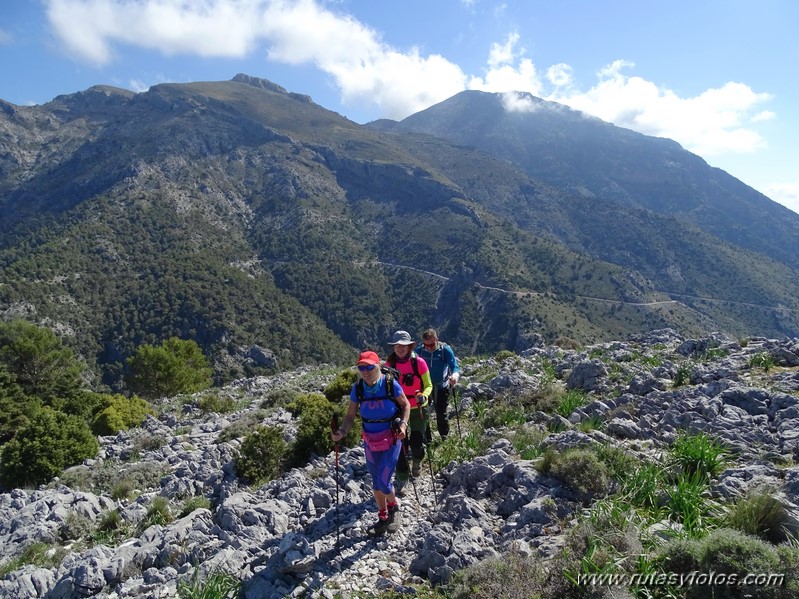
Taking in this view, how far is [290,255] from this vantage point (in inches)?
4545

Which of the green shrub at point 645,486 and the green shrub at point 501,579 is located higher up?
the green shrub at point 645,486

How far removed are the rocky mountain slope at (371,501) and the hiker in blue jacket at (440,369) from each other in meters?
0.77

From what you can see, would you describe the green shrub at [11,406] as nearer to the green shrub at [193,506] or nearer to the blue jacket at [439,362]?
the green shrub at [193,506]

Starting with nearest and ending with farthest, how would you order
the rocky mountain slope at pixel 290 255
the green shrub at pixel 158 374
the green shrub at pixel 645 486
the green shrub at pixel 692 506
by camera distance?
the green shrub at pixel 692 506
the green shrub at pixel 645 486
the green shrub at pixel 158 374
the rocky mountain slope at pixel 290 255

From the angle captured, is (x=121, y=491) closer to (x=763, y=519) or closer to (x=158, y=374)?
(x=763, y=519)

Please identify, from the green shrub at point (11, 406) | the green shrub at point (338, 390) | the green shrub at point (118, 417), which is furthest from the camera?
the green shrub at point (11, 406)

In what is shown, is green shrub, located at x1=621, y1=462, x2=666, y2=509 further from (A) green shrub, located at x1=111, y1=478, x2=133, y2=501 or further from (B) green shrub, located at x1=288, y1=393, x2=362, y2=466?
(A) green shrub, located at x1=111, y1=478, x2=133, y2=501

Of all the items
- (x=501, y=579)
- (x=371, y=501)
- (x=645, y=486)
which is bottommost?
(x=371, y=501)

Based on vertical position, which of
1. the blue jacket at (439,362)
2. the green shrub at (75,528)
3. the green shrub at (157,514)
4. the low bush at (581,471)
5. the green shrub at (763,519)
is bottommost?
the green shrub at (75,528)

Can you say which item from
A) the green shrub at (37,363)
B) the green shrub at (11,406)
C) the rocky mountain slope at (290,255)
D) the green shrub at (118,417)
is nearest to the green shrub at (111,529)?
the green shrub at (118,417)

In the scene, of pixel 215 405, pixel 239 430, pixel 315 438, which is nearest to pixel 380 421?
pixel 315 438

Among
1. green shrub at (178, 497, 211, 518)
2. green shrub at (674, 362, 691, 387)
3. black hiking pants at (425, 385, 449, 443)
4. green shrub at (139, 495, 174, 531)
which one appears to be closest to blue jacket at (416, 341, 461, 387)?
black hiking pants at (425, 385, 449, 443)

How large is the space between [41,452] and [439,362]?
31.4 feet

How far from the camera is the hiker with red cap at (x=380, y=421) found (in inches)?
228
